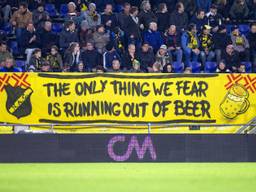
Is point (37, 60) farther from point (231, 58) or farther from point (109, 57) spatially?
point (231, 58)

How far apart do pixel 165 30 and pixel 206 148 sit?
5432mm

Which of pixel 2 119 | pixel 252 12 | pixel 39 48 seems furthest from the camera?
pixel 252 12

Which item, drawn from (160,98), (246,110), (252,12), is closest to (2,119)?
(160,98)

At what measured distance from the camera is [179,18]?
19750 millimetres

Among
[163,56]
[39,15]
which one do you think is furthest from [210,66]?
[39,15]

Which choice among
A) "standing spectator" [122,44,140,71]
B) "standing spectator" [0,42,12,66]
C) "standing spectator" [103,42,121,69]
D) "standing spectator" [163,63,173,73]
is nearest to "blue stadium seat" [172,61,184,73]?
"standing spectator" [163,63,173,73]

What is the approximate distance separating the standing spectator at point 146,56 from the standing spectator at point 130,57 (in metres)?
0.14

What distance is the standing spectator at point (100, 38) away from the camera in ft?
60.2

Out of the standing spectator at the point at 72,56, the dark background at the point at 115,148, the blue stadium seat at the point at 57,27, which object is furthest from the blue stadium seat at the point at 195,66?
the dark background at the point at 115,148

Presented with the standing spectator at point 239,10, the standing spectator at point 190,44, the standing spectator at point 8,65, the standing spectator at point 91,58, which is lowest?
the standing spectator at point 8,65

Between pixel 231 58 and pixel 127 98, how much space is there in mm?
4358

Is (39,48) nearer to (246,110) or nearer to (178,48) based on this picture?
(178,48)

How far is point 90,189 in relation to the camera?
966cm

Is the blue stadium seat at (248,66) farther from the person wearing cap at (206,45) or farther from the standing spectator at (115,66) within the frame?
the standing spectator at (115,66)
